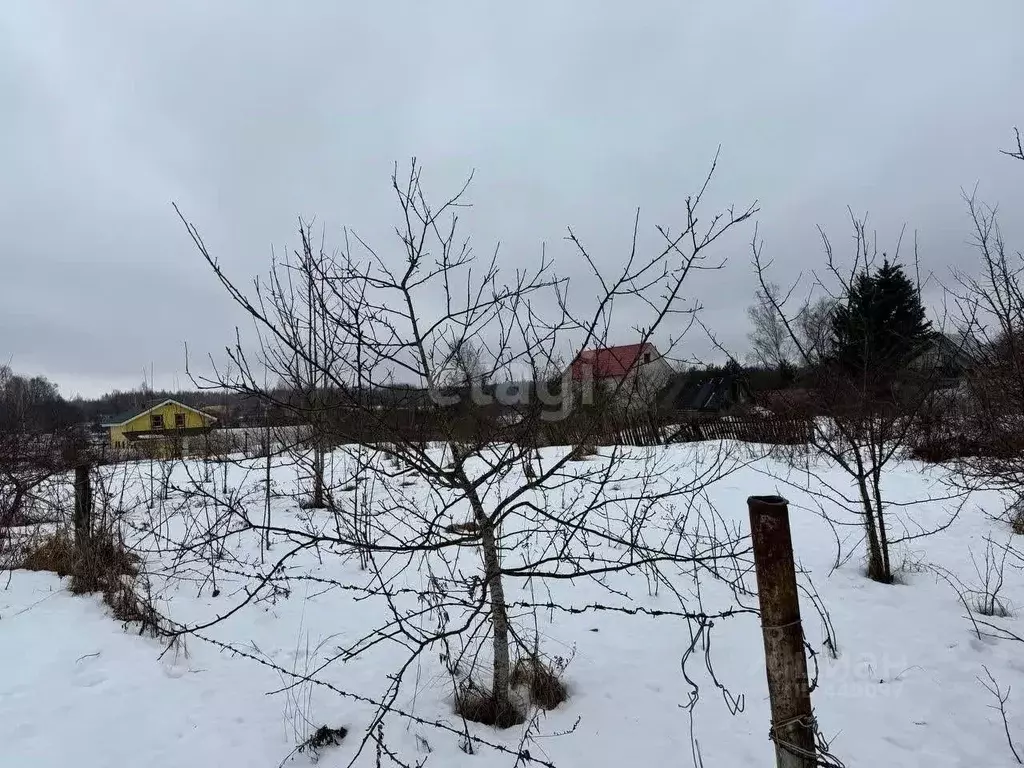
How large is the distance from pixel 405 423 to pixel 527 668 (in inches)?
66.3

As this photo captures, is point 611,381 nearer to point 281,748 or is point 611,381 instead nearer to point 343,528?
point 281,748

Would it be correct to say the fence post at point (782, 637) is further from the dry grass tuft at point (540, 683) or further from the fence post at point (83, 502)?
the fence post at point (83, 502)

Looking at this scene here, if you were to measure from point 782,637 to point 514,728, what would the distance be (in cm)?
177

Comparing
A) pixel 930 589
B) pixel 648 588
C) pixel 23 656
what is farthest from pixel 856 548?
pixel 23 656

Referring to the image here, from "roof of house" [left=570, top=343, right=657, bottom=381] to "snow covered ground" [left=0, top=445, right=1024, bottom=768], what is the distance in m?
0.90

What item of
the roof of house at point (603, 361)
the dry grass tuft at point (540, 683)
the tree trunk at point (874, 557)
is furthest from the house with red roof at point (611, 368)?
the tree trunk at point (874, 557)

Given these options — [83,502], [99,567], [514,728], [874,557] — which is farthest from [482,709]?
[83,502]

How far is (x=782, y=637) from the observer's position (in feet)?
4.43

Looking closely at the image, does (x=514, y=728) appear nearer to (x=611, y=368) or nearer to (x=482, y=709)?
(x=482, y=709)

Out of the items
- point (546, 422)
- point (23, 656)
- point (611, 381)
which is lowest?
point (23, 656)

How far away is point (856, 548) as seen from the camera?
16.7 feet

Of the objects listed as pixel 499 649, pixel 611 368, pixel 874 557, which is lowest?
pixel 874 557

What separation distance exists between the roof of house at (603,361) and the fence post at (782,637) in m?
0.87

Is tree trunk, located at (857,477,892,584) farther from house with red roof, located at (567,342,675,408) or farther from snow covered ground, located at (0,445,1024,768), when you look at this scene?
house with red roof, located at (567,342,675,408)
